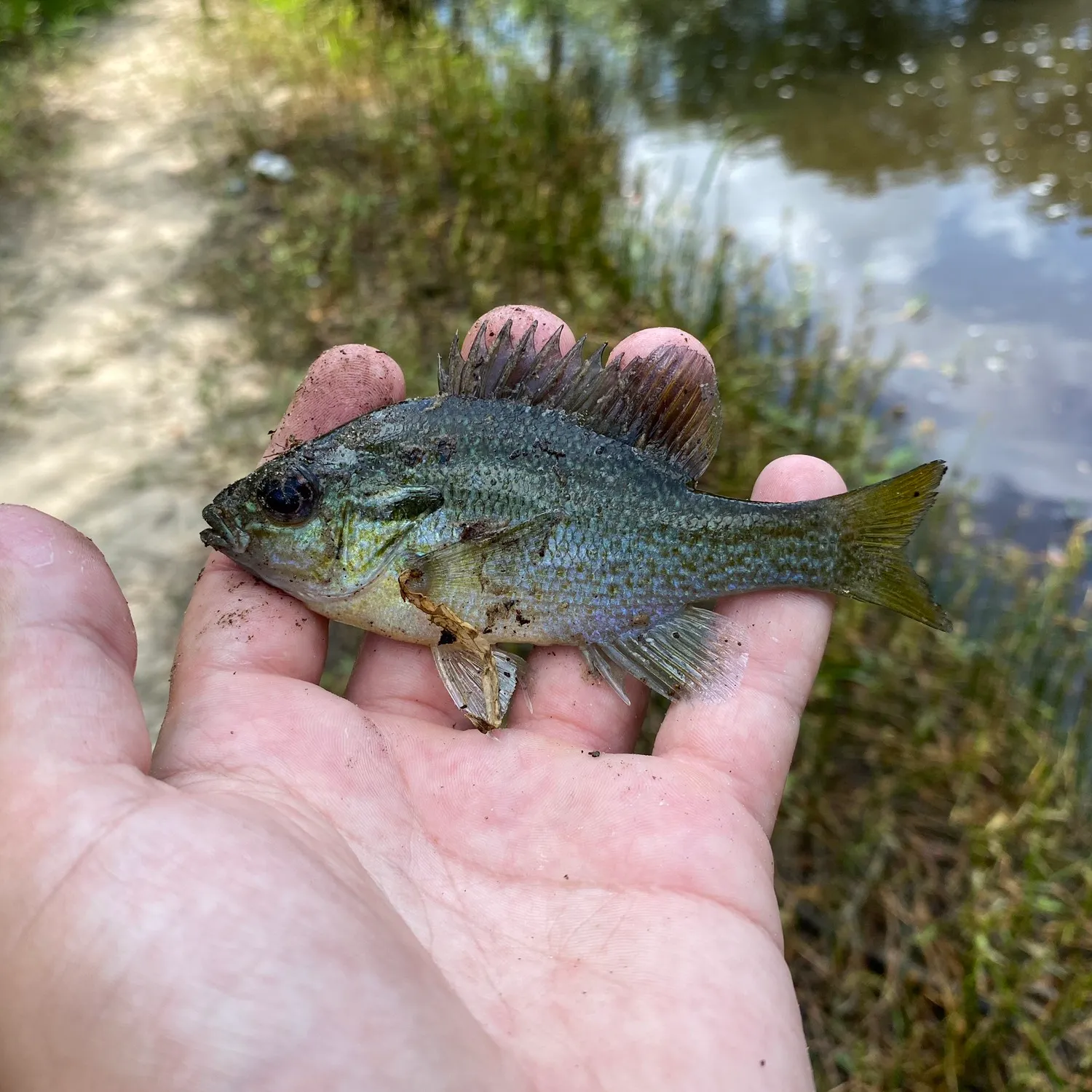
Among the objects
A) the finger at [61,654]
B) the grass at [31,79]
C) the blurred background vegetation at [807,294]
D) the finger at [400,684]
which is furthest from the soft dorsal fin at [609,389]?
the grass at [31,79]

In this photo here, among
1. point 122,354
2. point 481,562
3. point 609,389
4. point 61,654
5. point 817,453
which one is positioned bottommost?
point 122,354

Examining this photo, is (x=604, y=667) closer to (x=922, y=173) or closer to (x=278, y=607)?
(x=278, y=607)

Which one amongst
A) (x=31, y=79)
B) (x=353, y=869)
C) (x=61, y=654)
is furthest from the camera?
(x=31, y=79)

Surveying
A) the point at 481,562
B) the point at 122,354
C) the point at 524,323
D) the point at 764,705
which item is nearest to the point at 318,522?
the point at 481,562

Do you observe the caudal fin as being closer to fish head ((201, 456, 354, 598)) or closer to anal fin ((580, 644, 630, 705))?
anal fin ((580, 644, 630, 705))

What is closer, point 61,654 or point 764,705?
point 61,654

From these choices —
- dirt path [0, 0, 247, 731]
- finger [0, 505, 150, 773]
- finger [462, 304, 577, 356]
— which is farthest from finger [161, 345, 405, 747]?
dirt path [0, 0, 247, 731]
